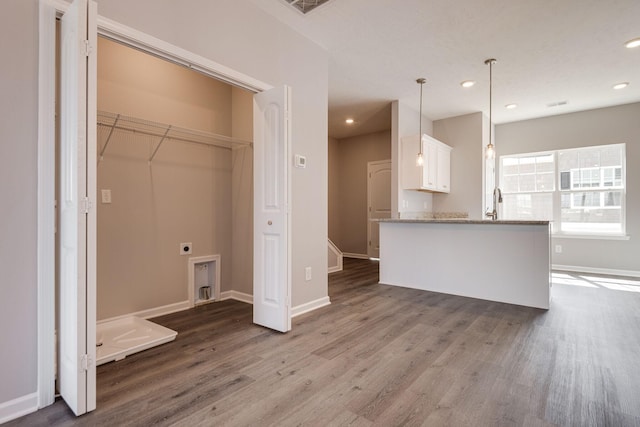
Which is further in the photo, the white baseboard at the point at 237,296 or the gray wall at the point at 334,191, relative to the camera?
the gray wall at the point at 334,191

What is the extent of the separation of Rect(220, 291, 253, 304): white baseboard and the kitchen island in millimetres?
1994

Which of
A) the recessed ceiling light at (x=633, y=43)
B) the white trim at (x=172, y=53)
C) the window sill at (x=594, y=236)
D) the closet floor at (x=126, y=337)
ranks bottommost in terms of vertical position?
the closet floor at (x=126, y=337)

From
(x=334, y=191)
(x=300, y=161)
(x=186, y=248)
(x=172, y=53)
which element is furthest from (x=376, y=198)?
(x=172, y=53)

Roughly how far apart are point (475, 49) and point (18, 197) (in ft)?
13.9

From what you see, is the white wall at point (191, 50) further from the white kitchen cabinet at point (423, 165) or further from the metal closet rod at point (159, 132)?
the white kitchen cabinet at point (423, 165)

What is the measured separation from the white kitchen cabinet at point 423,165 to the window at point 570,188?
6.41 ft

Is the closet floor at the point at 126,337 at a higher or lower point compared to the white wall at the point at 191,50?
lower

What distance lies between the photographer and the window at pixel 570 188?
5.51 metres

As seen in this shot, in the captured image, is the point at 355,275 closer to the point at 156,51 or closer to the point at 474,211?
the point at 474,211

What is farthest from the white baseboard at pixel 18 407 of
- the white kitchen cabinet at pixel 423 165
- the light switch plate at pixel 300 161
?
the white kitchen cabinet at pixel 423 165

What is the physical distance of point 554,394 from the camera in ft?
6.07

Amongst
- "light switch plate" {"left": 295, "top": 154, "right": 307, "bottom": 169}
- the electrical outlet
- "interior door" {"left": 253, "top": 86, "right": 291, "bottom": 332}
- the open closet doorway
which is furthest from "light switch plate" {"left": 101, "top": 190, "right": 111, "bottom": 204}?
"light switch plate" {"left": 295, "top": 154, "right": 307, "bottom": 169}

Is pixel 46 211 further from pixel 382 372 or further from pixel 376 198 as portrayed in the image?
pixel 376 198

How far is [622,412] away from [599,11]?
329 cm
